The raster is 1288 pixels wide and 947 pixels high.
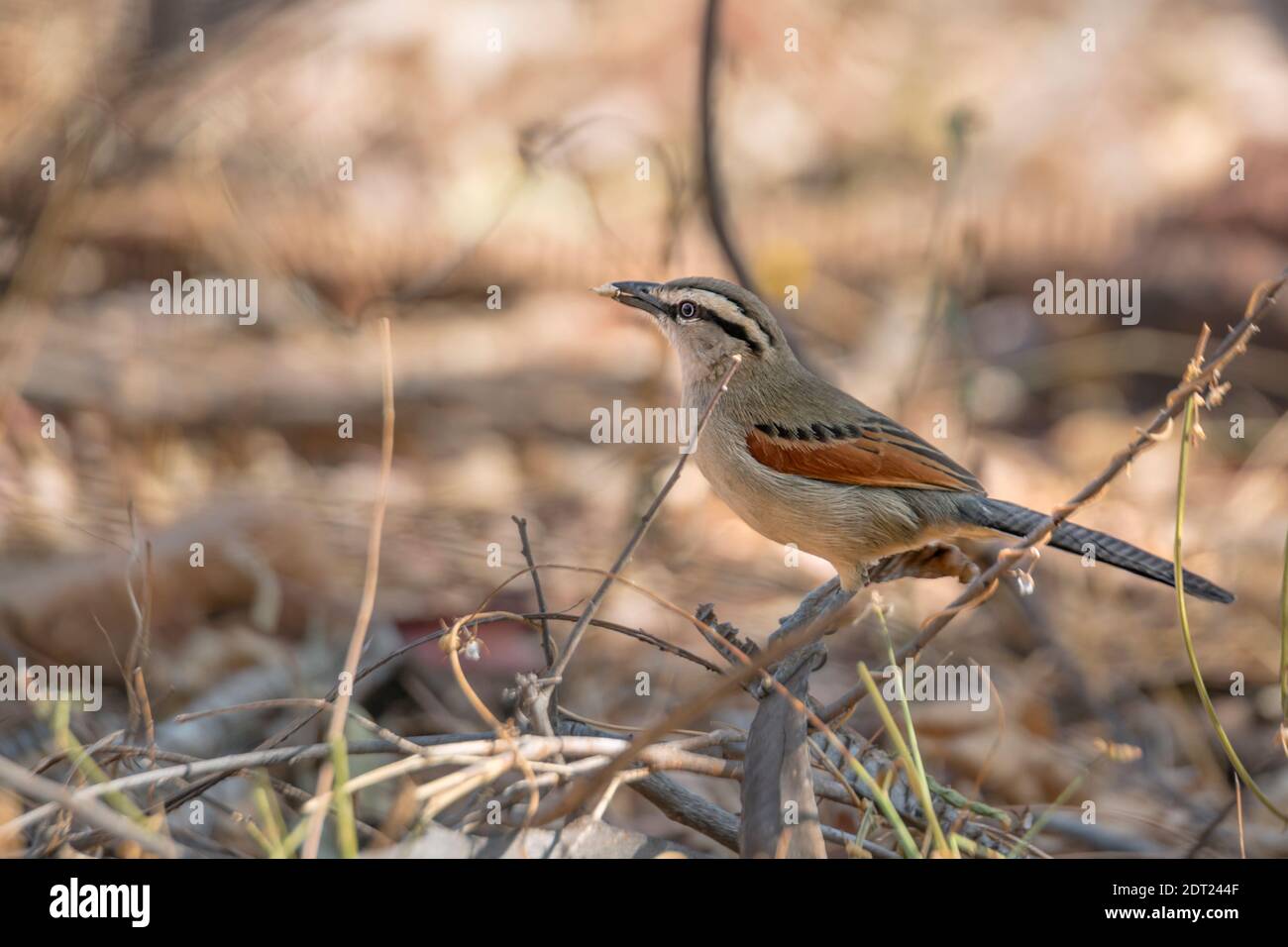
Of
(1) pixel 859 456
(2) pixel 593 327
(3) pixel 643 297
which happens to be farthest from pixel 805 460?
(2) pixel 593 327

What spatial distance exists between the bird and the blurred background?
3.04ft

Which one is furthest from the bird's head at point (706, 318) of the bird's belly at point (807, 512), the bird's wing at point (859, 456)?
the bird's belly at point (807, 512)

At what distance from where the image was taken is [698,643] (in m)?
6.14

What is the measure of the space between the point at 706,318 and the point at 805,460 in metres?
0.56

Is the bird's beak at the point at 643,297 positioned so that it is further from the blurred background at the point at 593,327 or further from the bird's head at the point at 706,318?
the blurred background at the point at 593,327

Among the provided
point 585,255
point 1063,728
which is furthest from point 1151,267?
point 1063,728

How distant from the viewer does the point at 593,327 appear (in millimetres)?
9227

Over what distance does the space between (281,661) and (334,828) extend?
208cm

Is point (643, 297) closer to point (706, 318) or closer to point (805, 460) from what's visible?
point (706, 318)

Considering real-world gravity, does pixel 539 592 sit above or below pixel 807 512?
below

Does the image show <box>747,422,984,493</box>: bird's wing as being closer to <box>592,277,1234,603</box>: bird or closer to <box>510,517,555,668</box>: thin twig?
<box>592,277,1234,603</box>: bird

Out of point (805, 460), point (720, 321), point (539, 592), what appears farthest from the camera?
point (720, 321)

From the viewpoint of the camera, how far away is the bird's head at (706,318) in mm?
4180

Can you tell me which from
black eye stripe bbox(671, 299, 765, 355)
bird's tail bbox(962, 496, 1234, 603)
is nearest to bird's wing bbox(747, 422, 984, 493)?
bird's tail bbox(962, 496, 1234, 603)
